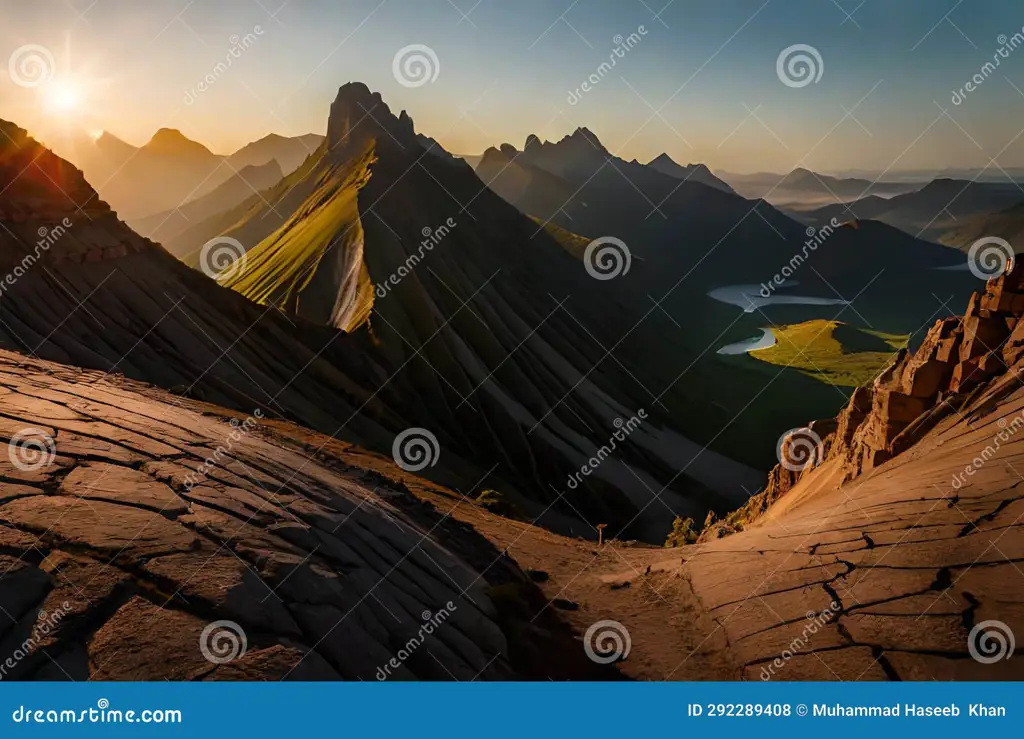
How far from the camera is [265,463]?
10.4 m

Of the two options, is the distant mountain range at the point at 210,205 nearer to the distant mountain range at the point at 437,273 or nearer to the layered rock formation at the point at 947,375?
the distant mountain range at the point at 437,273

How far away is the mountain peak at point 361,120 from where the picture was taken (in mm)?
90375

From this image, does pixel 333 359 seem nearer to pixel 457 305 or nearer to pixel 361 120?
pixel 457 305

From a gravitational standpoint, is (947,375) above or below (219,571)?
above

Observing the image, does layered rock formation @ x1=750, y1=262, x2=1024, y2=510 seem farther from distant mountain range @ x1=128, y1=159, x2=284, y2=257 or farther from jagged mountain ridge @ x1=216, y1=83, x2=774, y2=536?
distant mountain range @ x1=128, y1=159, x2=284, y2=257

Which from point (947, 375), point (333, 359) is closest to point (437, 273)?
point (333, 359)

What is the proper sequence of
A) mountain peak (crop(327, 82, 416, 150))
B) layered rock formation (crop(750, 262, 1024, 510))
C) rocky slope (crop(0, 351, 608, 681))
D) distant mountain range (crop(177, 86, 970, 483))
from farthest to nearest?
mountain peak (crop(327, 82, 416, 150)) < distant mountain range (crop(177, 86, 970, 483)) < layered rock formation (crop(750, 262, 1024, 510)) < rocky slope (crop(0, 351, 608, 681))

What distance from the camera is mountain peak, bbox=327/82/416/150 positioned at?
297 ft

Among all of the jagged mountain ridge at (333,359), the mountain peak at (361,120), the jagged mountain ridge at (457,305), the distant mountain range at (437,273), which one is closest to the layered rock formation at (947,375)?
the jagged mountain ridge at (333,359)

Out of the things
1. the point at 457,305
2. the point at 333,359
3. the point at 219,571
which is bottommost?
the point at 219,571

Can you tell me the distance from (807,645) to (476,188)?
270ft

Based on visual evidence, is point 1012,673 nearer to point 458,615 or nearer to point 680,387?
point 458,615

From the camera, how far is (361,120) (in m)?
92.4

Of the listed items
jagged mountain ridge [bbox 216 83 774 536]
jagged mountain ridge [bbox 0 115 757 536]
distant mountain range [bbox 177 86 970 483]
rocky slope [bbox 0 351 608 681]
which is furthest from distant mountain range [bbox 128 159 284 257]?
rocky slope [bbox 0 351 608 681]
